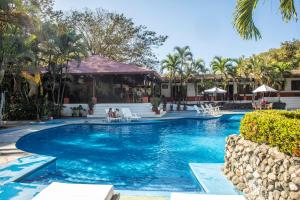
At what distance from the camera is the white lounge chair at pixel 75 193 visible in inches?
146

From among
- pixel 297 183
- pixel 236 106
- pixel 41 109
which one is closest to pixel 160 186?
pixel 297 183

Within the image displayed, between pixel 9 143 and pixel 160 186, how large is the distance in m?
6.42

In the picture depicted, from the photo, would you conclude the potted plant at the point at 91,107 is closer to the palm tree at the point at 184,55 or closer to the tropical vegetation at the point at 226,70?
the tropical vegetation at the point at 226,70

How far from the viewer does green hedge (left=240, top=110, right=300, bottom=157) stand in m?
4.28

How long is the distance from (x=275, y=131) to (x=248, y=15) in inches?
81.6

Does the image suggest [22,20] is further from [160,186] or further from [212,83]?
[212,83]

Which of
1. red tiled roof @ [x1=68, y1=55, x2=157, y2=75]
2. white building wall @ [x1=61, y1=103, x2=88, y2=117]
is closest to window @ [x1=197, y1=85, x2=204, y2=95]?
red tiled roof @ [x1=68, y1=55, x2=157, y2=75]

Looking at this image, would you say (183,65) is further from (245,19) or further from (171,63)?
(245,19)

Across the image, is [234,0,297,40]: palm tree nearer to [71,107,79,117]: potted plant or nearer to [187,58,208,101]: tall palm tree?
[71,107,79,117]: potted plant

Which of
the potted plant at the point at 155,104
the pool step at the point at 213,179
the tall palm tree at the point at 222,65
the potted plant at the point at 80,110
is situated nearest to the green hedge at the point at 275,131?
the pool step at the point at 213,179

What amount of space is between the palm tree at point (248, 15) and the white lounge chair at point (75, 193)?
3.55 meters

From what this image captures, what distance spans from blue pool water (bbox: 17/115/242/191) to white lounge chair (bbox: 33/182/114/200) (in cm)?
277

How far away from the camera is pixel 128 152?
1096 centimetres

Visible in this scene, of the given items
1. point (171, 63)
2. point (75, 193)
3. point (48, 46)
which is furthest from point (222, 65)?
point (75, 193)
